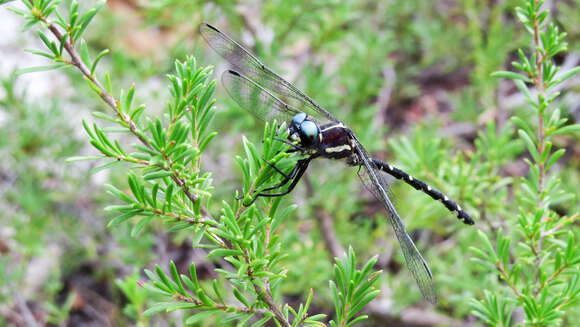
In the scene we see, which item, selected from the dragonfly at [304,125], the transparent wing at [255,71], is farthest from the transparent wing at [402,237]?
the transparent wing at [255,71]

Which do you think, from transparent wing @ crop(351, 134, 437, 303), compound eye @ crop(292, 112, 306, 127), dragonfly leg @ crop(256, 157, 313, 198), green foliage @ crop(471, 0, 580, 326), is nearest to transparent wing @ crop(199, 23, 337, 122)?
compound eye @ crop(292, 112, 306, 127)

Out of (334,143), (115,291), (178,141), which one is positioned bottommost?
(115,291)

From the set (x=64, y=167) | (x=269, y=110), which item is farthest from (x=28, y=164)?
(x=269, y=110)

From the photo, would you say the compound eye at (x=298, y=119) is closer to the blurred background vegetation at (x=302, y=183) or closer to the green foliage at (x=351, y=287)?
the blurred background vegetation at (x=302, y=183)

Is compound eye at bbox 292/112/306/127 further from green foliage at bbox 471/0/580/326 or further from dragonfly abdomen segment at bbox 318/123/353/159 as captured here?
green foliage at bbox 471/0/580/326

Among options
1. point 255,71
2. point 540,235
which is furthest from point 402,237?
point 255,71

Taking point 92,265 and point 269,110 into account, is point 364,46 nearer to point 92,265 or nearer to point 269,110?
point 269,110
